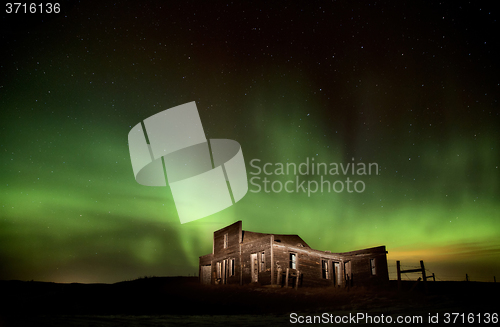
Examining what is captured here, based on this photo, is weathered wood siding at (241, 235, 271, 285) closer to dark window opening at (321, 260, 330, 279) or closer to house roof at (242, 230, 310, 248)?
house roof at (242, 230, 310, 248)

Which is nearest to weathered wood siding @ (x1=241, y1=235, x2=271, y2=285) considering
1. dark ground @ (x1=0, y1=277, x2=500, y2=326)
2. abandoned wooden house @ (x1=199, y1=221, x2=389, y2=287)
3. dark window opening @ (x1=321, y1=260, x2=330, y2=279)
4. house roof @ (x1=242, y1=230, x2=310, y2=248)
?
abandoned wooden house @ (x1=199, y1=221, x2=389, y2=287)

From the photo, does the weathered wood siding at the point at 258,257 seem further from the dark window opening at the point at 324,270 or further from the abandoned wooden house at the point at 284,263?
the dark window opening at the point at 324,270

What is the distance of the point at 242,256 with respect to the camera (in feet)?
93.0

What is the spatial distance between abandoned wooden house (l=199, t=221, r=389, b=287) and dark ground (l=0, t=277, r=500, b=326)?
163 cm

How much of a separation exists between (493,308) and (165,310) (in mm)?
16113

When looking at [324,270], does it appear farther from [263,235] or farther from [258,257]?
[258,257]

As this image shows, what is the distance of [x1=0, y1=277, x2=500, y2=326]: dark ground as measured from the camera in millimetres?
13859

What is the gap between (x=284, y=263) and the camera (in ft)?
84.6

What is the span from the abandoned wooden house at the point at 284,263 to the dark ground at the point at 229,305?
1627 mm

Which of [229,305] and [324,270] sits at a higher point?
[324,270]

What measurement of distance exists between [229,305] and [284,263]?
740cm

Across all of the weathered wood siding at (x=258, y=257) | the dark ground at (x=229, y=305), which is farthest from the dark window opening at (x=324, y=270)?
the weathered wood siding at (x=258, y=257)

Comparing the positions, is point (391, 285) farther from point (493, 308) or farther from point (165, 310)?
point (165, 310)

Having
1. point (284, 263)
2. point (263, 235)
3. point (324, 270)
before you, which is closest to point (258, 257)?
point (284, 263)
